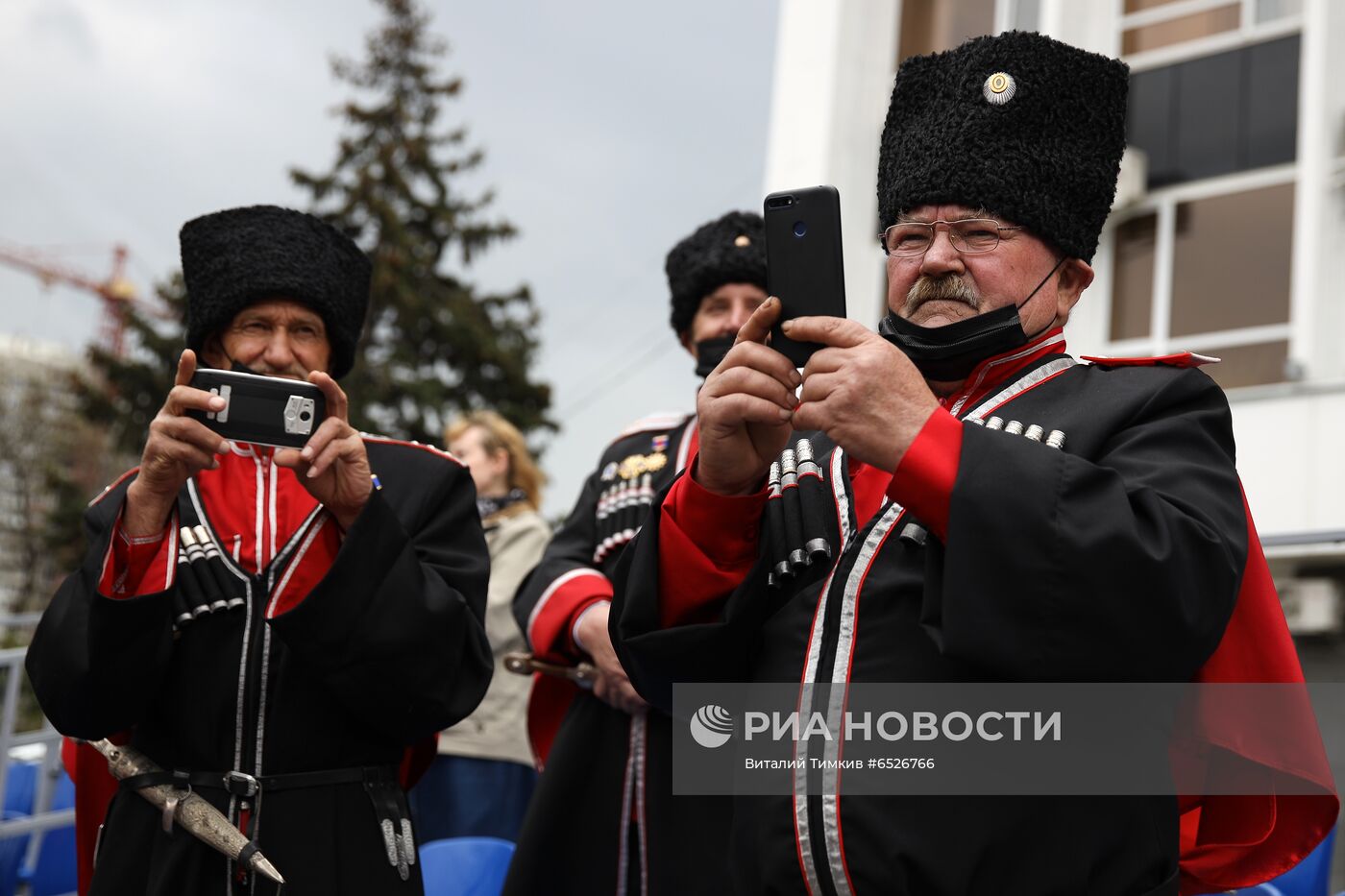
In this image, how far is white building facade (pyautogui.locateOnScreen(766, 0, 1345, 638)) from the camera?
9734mm

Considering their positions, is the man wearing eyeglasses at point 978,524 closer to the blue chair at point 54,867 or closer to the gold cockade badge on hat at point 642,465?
the gold cockade badge on hat at point 642,465

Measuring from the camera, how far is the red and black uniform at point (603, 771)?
3455mm

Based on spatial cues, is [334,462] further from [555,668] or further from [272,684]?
[555,668]

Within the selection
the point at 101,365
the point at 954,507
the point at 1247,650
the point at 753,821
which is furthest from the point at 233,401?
the point at 101,365

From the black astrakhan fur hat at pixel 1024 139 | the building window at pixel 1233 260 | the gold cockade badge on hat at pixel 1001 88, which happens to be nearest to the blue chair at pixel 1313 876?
the black astrakhan fur hat at pixel 1024 139

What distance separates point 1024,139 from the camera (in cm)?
240

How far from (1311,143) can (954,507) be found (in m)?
9.73

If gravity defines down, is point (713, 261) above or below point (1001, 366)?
above

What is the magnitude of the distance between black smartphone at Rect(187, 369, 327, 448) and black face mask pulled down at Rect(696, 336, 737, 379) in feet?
4.80

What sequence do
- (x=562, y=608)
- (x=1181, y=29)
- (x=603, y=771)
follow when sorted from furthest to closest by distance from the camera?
(x=1181, y=29), (x=562, y=608), (x=603, y=771)

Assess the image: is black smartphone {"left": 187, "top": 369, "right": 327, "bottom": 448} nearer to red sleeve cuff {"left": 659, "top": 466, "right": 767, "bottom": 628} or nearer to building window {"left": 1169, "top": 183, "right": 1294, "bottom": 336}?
red sleeve cuff {"left": 659, "top": 466, "right": 767, "bottom": 628}

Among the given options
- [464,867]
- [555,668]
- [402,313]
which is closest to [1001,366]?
[555,668]

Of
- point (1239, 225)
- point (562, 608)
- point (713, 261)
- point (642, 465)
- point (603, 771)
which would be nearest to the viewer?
point (603, 771)

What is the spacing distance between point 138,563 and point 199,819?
21.7 inches
